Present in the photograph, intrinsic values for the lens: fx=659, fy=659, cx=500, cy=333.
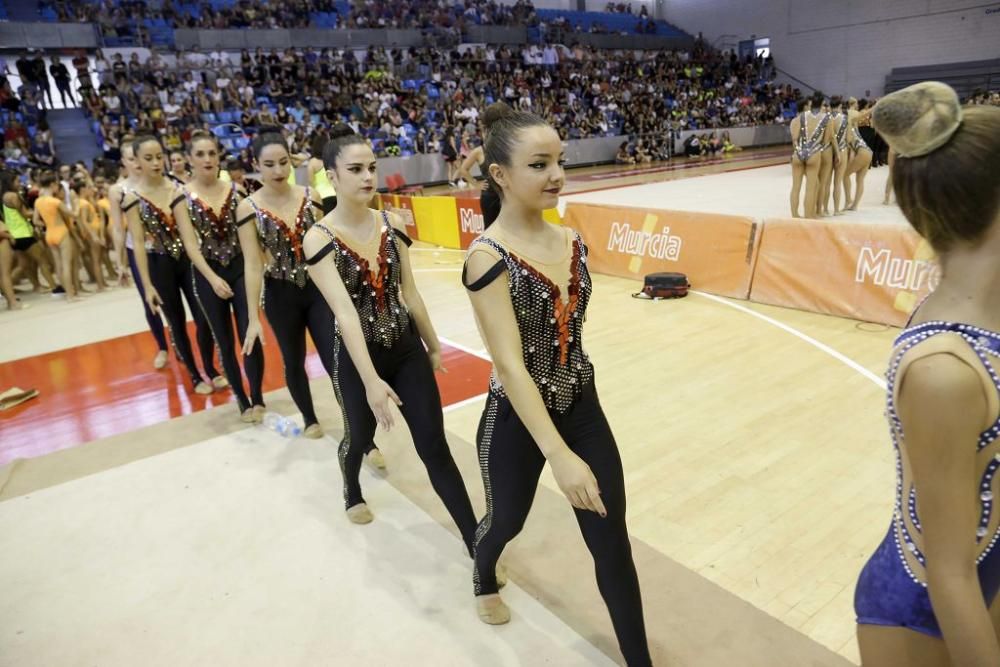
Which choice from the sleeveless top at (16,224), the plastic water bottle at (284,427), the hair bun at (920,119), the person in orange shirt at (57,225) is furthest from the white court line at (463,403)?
the sleeveless top at (16,224)

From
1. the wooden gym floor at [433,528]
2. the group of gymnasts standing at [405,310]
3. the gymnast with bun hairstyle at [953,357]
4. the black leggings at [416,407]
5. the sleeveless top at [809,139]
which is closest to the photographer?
the gymnast with bun hairstyle at [953,357]

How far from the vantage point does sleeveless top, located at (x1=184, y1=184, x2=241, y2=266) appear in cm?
451

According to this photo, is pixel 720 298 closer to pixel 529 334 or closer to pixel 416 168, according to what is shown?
pixel 529 334

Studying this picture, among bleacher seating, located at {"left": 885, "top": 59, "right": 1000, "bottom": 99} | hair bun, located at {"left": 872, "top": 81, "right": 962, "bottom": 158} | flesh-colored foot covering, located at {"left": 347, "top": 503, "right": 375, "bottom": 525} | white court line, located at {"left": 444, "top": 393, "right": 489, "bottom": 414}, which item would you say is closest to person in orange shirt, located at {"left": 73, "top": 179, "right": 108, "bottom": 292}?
white court line, located at {"left": 444, "top": 393, "right": 489, "bottom": 414}

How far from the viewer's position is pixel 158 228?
16.0 ft

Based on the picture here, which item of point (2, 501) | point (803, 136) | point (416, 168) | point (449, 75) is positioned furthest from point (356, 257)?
point (449, 75)

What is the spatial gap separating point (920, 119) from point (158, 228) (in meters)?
4.99

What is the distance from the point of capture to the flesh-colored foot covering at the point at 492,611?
8.45 ft

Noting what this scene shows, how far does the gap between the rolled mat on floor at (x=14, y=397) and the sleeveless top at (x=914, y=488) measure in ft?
21.2

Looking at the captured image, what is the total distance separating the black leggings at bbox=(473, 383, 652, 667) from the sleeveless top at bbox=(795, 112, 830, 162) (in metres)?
8.55

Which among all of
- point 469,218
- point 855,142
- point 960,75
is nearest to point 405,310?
point 469,218

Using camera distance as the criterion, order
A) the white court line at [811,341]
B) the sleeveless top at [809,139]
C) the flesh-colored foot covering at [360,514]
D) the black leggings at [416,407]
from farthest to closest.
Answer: the sleeveless top at [809,139] < the white court line at [811,341] < the flesh-colored foot covering at [360,514] < the black leggings at [416,407]

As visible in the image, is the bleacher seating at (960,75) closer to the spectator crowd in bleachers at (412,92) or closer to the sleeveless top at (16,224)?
the spectator crowd in bleachers at (412,92)

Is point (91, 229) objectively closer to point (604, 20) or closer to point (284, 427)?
point (284, 427)
